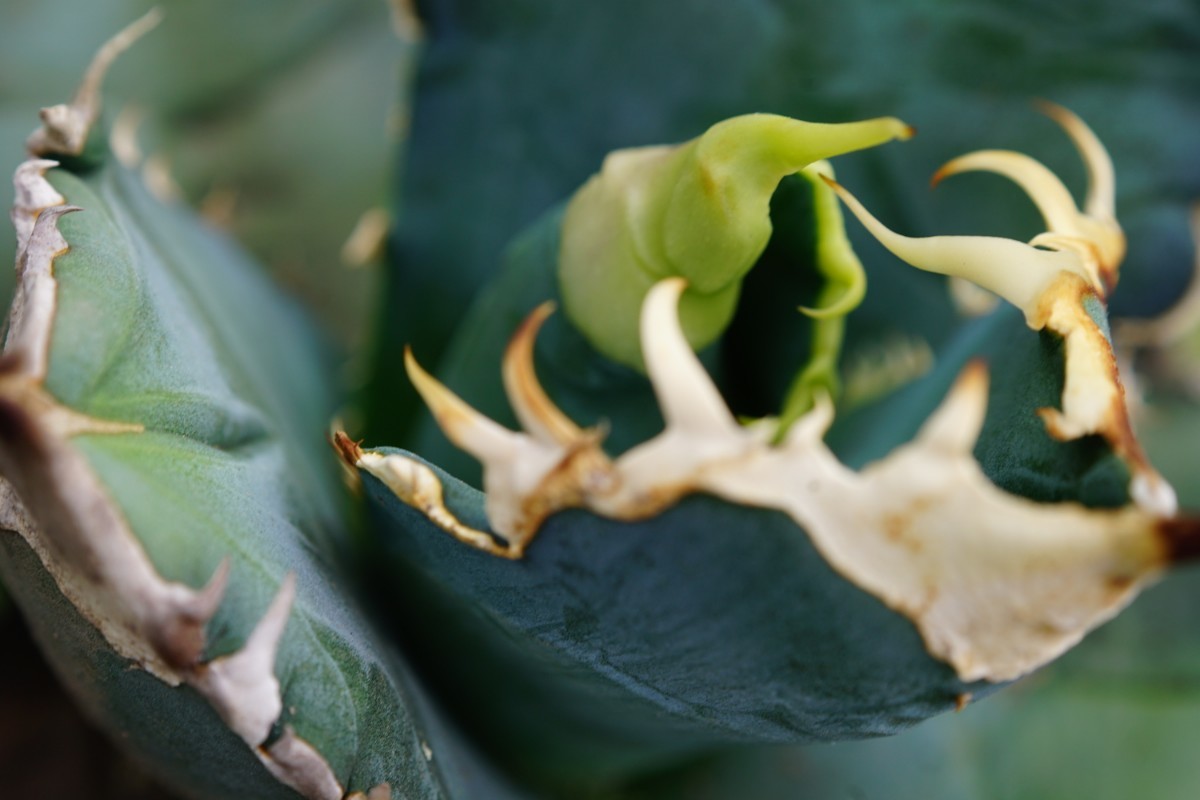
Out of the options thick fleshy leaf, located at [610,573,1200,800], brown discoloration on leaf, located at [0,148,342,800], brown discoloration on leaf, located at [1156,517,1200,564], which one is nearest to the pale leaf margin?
brown discoloration on leaf, located at [0,148,342,800]

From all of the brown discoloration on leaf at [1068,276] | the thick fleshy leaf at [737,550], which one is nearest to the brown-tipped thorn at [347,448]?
the thick fleshy leaf at [737,550]

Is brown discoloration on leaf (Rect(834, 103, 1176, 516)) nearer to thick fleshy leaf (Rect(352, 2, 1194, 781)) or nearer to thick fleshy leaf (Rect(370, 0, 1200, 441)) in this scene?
thick fleshy leaf (Rect(352, 2, 1194, 781))

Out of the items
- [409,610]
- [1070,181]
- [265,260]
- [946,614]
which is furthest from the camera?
[265,260]

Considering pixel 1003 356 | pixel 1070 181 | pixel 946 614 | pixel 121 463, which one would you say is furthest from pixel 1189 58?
pixel 121 463

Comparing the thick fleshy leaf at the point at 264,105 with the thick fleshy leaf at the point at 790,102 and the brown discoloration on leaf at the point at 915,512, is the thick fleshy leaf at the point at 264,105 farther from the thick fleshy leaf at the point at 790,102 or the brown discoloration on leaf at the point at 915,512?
the brown discoloration on leaf at the point at 915,512

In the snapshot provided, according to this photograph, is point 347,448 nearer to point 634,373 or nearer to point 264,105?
point 634,373

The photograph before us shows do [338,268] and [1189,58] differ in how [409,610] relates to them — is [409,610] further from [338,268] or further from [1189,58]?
[1189,58]

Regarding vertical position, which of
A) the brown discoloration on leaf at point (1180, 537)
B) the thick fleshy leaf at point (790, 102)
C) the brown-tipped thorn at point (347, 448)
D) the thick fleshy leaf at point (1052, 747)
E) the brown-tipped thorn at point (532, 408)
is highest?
the brown-tipped thorn at point (532, 408)
